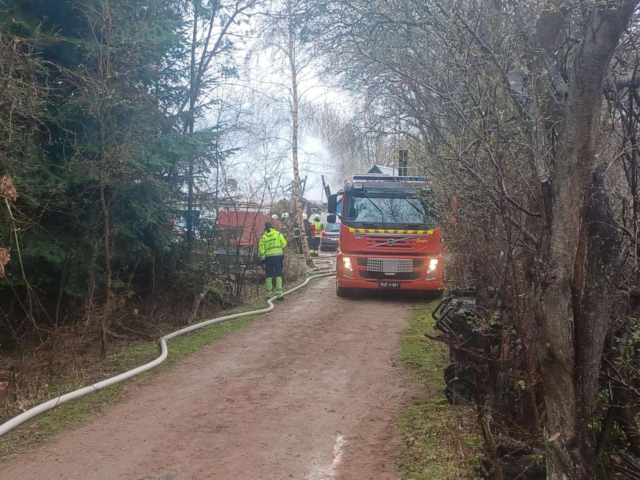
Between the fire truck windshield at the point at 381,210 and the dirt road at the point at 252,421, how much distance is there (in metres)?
3.97

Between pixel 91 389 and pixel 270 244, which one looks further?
pixel 270 244

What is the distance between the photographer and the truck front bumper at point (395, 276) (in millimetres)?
13031

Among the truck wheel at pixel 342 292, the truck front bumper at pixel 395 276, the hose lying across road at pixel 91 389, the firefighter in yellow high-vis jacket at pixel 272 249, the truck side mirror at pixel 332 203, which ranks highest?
the truck side mirror at pixel 332 203

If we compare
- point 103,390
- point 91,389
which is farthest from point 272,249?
point 91,389

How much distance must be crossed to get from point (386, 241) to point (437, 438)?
7890 mm

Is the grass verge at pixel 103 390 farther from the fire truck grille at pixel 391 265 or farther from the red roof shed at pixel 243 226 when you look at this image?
the fire truck grille at pixel 391 265

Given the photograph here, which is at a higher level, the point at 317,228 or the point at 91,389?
the point at 317,228

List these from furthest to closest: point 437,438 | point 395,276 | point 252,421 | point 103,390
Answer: point 395,276 → point 103,390 → point 252,421 → point 437,438

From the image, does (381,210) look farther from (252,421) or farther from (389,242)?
(252,421)

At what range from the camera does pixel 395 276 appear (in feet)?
43.1

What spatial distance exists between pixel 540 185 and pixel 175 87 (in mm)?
10040

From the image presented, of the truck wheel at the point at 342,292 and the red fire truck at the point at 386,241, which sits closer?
the red fire truck at the point at 386,241

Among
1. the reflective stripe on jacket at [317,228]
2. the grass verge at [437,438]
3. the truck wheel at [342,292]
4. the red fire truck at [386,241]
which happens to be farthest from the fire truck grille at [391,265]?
the reflective stripe on jacket at [317,228]

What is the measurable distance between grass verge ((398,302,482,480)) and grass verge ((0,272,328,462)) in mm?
3408
